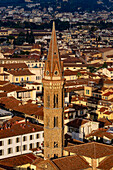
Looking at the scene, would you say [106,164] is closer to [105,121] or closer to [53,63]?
[53,63]

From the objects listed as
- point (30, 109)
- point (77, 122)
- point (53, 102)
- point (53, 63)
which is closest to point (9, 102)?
point (30, 109)

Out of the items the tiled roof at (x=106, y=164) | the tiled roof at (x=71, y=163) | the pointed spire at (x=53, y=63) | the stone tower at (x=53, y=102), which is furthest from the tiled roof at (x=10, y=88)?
the tiled roof at (x=106, y=164)

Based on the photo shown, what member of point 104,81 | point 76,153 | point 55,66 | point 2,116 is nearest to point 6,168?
point 76,153

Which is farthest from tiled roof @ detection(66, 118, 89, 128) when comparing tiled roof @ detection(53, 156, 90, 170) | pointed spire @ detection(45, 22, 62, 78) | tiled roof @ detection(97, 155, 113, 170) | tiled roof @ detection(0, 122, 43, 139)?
tiled roof @ detection(53, 156, 90, 170)

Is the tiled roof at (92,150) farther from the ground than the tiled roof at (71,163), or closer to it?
farther from the ground

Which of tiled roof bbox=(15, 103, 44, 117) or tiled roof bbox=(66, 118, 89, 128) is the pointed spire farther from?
tiled roof bbox=(15, 103, 44, 117)

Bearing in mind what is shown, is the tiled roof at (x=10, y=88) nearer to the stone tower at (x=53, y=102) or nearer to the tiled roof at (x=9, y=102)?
the tiled roof at (x=9, y=102)
